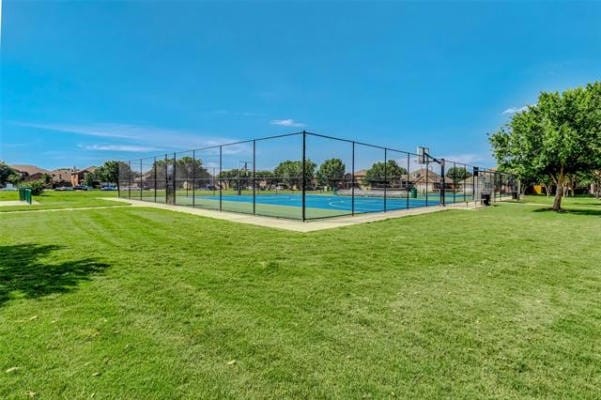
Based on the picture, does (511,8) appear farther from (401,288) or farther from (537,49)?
(401,288)

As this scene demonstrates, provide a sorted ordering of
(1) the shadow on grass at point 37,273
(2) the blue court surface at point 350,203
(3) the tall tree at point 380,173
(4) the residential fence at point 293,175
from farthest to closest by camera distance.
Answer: (3) the tall tree at point 380,173
(2) the blue court surface at point 350,203
(4) the residential fence at point 293,175
(1) the shadow on grass at point 37,273

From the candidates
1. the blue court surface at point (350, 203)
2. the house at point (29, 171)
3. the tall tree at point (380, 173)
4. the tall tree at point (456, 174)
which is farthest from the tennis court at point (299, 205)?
the house at point (29, 171)

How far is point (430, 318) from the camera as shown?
10.2 feet

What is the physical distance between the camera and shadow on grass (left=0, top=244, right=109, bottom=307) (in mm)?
3764

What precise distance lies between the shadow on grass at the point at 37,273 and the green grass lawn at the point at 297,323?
0.03 m

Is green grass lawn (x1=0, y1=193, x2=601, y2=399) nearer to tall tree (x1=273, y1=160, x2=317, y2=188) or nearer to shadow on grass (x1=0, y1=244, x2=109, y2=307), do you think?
shadow on grass (x1=0, y1=244, x2=109, y2=307)

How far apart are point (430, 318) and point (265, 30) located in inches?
640

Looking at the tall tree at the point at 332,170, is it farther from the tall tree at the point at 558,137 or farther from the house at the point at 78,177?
the house at the point at 78,177

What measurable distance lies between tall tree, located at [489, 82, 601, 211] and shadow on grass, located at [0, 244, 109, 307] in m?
17.0

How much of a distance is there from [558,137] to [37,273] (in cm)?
1781

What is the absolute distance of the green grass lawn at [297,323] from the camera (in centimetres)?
208

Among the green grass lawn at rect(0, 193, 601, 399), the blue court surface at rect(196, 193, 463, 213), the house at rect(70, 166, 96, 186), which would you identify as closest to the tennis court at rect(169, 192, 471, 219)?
the blue court surface at rect(196, 193, 463, 213)

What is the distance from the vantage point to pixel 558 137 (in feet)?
43.8

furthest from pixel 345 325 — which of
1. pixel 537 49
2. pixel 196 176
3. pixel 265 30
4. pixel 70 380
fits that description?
pixel 537 49
